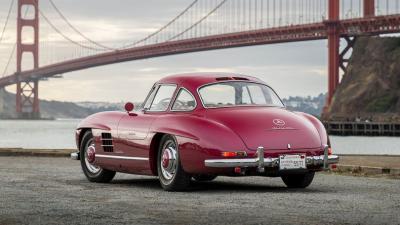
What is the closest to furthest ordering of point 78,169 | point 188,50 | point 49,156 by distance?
1. point 78,169
2. point 49,156
3. point 188,50

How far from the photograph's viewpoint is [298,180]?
10.9 meters

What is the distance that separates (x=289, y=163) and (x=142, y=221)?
323cm

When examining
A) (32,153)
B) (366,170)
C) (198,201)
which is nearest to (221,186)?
(198,201)

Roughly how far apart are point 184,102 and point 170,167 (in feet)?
2.64

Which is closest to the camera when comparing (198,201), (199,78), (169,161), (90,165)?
(198,201)

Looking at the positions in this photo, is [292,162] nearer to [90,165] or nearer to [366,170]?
[90,165]

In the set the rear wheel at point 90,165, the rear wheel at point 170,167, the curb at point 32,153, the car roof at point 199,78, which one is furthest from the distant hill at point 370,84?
the rear wheel at point 170,167

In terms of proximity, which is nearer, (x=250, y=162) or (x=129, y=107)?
(x=250, y=162)

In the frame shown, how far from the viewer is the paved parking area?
24.0 feet

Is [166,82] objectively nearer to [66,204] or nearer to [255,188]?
[255,188]

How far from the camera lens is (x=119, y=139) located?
11.3m

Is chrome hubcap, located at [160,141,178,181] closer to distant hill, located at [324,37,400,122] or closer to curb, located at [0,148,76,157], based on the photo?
curb, located at [0,148,76,157]

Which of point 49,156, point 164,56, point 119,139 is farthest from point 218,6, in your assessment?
point 119,139

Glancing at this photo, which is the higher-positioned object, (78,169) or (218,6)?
(218,6)
